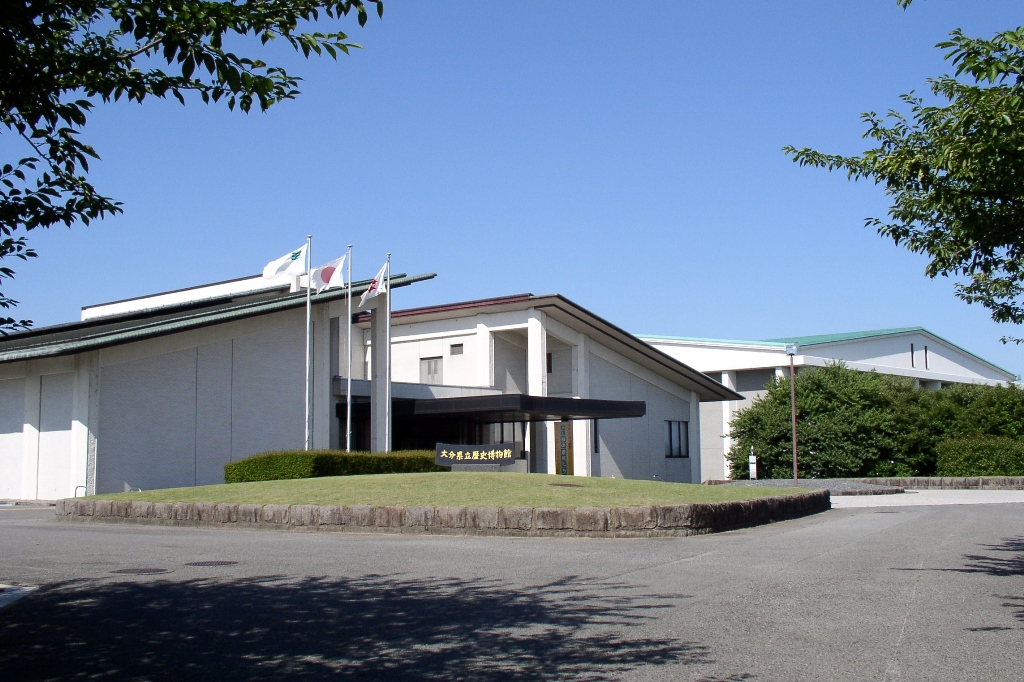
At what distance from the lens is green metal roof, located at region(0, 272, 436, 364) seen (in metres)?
24.6

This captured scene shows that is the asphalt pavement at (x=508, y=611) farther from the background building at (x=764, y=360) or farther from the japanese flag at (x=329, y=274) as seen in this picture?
the background building at (x=764, y=360)

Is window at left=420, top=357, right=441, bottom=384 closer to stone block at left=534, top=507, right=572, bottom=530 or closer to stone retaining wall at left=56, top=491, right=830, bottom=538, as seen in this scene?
stone retaining wall at left=56, top=491, right=830, bottom=538

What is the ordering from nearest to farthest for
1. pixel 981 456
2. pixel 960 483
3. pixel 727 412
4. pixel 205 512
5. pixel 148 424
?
1. pixel 205 512
2. pixel 148 424
3. pixel 960 483
4. pixel 981 456
5. pixel 727 412

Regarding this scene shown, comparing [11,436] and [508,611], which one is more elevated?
[11,436]

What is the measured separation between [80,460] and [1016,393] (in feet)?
137

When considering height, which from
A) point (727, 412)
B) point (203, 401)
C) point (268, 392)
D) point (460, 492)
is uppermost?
point (268, 392)

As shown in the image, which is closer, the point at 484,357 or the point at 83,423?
the point at 83,423

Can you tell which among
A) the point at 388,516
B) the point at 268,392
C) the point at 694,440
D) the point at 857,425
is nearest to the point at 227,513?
the point at 388,516

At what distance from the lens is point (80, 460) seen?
83.7 feet

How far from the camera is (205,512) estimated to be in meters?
17.6

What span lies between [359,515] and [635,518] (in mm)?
4607

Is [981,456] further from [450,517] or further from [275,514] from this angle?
[275,514]

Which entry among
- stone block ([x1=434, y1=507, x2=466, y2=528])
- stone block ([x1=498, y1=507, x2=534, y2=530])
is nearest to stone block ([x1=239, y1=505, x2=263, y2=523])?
stone block ([x1=434, y1=507, x2=466, y2=528])

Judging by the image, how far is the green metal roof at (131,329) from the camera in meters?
24.6
